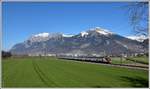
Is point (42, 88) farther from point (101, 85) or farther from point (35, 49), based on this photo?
point (35, 49)

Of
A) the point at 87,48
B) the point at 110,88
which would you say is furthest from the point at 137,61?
the point at 87,48

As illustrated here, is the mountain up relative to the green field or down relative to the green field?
up

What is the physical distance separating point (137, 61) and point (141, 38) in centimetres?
1045

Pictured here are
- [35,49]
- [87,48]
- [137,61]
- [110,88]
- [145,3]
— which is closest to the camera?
[110,88]

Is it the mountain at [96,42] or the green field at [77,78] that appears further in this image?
the mountain at [96,42]

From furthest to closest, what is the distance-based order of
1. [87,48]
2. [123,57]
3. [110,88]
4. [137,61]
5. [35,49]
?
[35,49] < [87,48] < [123,57] < [137,61] < [110,88]

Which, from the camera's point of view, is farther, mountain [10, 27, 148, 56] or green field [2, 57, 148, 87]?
mountain [10, 27, 148, 56]

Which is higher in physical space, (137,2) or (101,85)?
(137,2)

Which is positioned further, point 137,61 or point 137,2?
point 137,61

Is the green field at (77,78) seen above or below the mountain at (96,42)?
below

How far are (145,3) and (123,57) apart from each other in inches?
631

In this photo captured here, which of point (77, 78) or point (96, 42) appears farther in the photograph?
point (96, 42)

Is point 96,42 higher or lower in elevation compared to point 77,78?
higher

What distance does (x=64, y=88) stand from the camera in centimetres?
888
